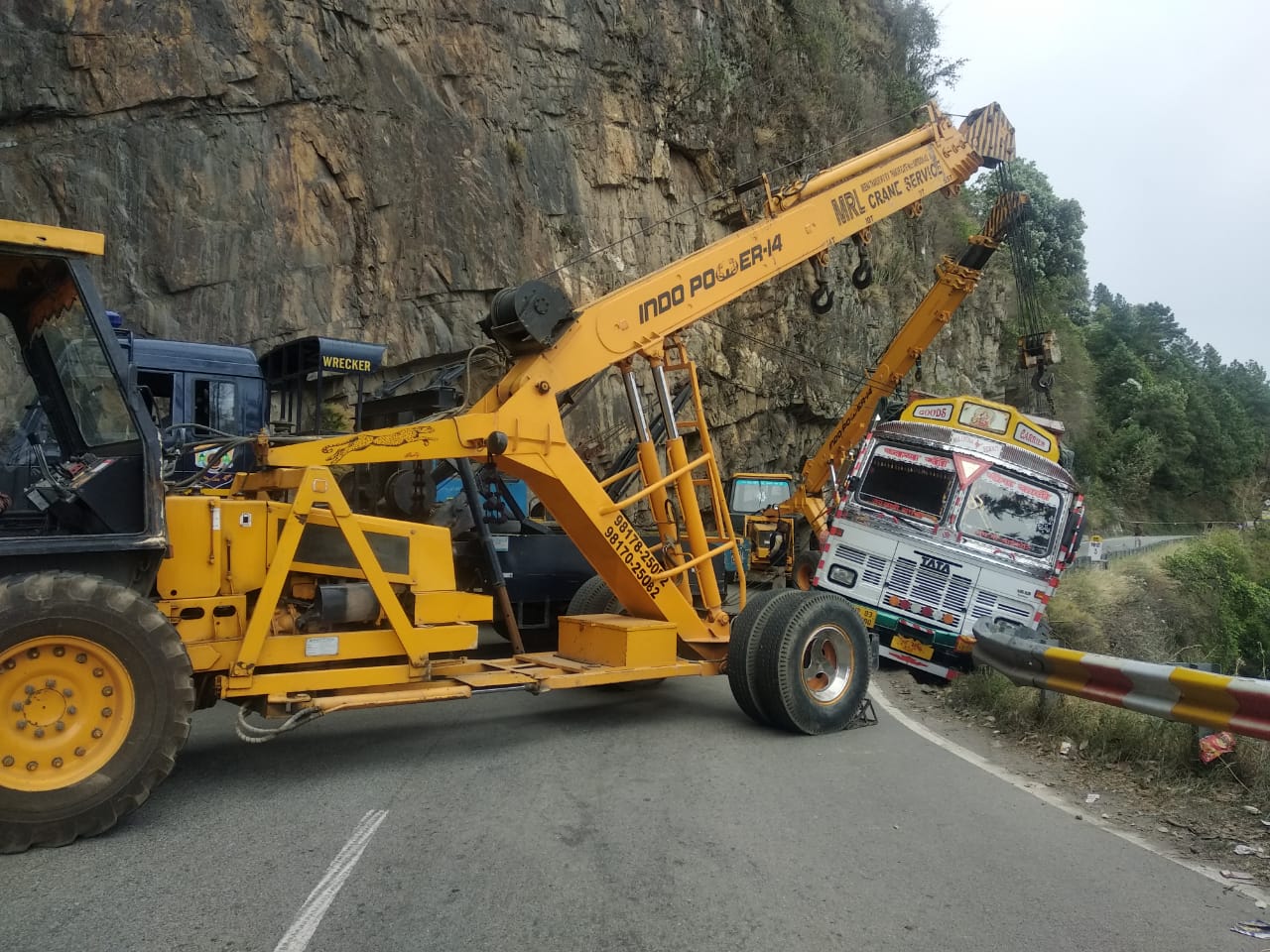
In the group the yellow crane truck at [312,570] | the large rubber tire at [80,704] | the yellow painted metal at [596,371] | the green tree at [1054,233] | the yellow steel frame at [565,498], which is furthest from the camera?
the green tree at [1054,233]

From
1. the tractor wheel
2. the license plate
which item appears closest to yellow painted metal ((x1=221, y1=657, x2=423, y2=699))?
the license plate

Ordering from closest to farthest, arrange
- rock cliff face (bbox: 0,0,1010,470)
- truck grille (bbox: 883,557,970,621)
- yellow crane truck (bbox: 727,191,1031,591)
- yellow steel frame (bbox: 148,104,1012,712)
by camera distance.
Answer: yellow steel frame (bbox: 148,104,1012,712)
truck grille (bbox: 883,557,970,621)
rock cliff face (bbox: 0,0,1010,470)
yellow crane truck (bbox: 727,191,1031,591)

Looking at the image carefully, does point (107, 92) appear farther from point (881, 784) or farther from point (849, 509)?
point (881, 784)

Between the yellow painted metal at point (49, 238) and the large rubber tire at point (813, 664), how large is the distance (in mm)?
5260

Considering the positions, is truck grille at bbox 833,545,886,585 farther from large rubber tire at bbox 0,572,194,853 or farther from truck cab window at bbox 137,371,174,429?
large rubber tire at bbox 0,572,194,853

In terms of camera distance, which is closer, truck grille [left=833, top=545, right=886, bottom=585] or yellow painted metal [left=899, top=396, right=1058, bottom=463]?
truck grille [left=833, top=545, right=886, bottom=585]

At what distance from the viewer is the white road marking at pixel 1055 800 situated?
14.9 feet

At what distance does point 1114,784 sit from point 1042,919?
2.63 meters

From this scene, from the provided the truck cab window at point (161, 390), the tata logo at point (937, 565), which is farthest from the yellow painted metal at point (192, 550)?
the tata logo at point (937, 565)

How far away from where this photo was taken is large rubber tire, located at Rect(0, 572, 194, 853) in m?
4.52

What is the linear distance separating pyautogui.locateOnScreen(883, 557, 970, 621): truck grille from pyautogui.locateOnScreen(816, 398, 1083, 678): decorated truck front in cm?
1

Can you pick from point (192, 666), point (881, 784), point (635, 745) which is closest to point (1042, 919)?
point (881, 784)

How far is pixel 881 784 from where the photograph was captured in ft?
19.8

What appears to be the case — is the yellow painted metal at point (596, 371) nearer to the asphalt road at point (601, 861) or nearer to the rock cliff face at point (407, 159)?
the asphalt road at point (601, 861)
